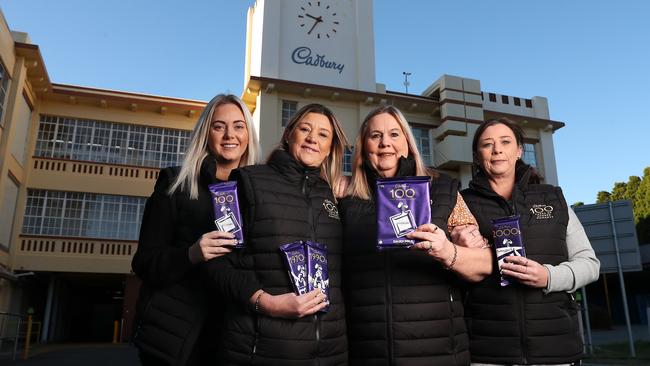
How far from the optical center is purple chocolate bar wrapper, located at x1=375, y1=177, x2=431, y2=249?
2.37m

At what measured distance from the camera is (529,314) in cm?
273

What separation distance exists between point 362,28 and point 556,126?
11465 millimetres

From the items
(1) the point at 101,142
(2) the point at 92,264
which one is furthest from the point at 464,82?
(2) the point at 92,264

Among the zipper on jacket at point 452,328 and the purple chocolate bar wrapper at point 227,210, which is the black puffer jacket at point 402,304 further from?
the purple chocolate bar wrapper at point 227,210

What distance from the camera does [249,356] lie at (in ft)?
7.67

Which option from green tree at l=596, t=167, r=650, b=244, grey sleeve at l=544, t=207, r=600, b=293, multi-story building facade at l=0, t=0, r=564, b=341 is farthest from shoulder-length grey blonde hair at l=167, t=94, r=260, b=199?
green tree at l=596, t=167, r=650, b=244

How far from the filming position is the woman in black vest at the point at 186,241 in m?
2.69

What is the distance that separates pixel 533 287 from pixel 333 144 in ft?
4.69

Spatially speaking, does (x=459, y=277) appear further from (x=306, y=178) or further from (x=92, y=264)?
(x=92, y=264)

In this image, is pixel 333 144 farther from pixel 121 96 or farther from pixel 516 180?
pixel 121 96

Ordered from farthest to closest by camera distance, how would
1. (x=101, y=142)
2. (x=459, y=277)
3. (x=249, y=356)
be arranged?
1. (x=101, y=142)
2. (x=459, y=277)
3. (x=249, y=356)

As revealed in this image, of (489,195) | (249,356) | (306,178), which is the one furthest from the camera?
(489,195)

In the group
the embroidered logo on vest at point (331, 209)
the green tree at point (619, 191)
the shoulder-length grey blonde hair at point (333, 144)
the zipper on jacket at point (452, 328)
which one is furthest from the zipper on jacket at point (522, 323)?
the green tree at point (619, 191)

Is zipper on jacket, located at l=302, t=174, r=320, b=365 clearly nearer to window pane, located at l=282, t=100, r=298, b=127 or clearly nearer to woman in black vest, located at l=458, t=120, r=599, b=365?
woman in black vest, located at l=458, t=120, r=599, b=365
